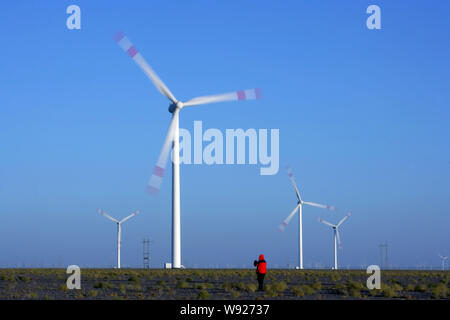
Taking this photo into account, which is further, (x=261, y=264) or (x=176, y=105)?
(x=176, y=105)

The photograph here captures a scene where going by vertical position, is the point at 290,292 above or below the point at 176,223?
below

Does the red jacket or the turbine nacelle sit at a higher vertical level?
the turbine nacelle

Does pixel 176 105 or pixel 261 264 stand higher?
pixel 176 105

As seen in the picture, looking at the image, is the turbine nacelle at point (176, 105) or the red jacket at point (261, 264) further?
the turbine nacelle at point (176, 105)

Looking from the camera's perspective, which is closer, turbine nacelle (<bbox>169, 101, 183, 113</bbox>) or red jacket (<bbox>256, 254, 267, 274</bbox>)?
red jacket (<bbox>256, 254, 267, 274</bbox>)

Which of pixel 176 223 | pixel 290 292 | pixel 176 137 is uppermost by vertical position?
pixel 176 137

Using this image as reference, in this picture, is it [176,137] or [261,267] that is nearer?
[261,267]

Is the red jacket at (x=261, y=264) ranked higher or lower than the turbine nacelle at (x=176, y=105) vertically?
lower
